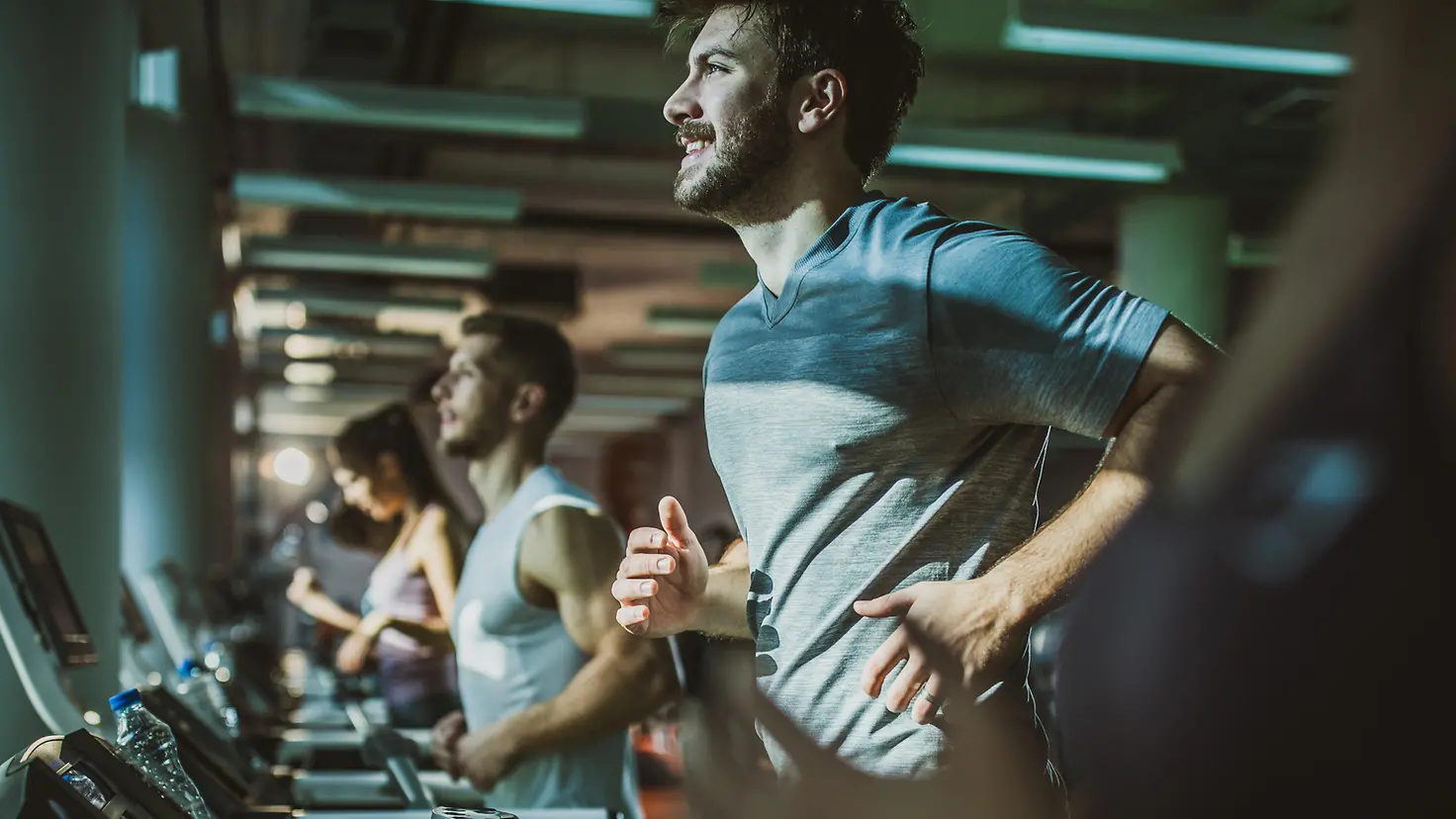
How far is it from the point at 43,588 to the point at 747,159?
129 centimetres

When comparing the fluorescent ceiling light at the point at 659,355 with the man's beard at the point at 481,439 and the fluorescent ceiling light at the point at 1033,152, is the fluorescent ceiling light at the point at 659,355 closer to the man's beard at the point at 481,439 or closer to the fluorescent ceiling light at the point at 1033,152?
the fluorescent ceiling light at the point at 1033,152

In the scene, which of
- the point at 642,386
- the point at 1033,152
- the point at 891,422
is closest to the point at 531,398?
the point at 891,422

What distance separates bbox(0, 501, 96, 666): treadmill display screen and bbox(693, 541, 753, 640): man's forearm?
110cm

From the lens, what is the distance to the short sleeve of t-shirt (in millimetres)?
1122

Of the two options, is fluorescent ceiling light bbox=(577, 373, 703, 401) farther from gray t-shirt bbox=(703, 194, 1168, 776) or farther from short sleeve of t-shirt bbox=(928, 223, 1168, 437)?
short sleeve of t-shirt bbox=(928, 223, 1168, 437)

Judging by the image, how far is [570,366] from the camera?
294 centimetres

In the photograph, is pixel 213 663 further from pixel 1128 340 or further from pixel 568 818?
pixel 1128 340

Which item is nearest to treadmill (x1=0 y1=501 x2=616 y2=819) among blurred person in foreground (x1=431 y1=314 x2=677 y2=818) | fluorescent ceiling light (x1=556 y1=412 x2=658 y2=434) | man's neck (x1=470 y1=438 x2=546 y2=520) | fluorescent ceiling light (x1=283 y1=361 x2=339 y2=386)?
blurred person in foreground (x1=431 y1=314 x2=677 y2=818)

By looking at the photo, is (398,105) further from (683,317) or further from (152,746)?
(683,317)

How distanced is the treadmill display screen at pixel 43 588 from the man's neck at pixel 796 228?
1.19 metres

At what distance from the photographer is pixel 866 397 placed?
1261 mm

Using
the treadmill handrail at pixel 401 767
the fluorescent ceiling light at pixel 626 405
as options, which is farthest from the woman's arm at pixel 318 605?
the fluorescent ceiling light at pixel 626 405

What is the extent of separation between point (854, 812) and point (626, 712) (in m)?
1.91

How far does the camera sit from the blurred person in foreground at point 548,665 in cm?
234
